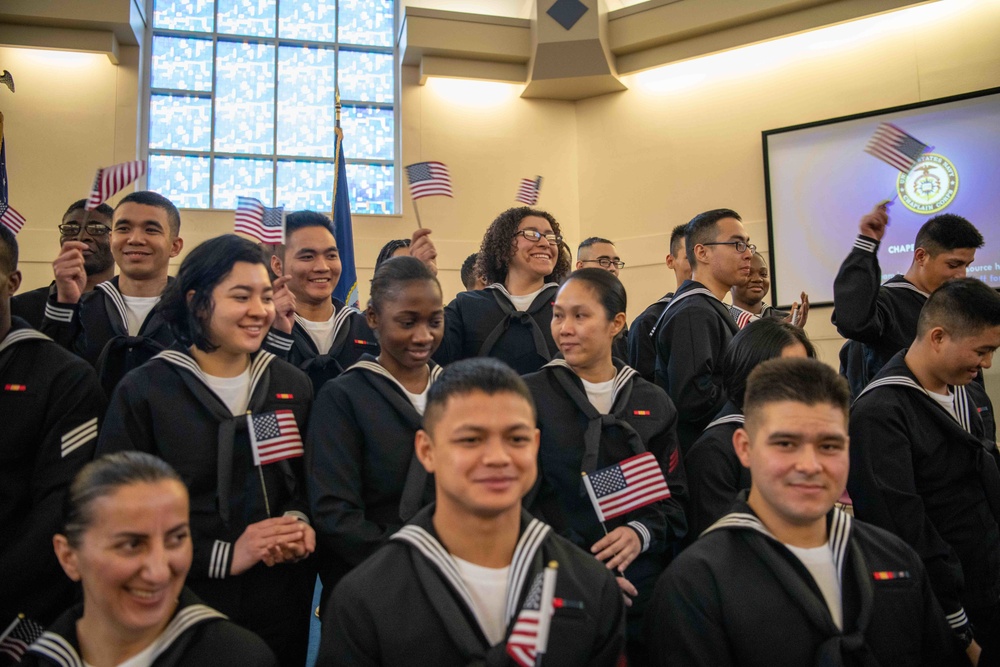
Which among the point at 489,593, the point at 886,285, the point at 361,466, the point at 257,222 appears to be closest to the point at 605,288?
the point at 361,466

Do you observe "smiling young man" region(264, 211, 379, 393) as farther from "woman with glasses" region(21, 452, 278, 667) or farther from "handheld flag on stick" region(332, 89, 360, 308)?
"handheld flag on stick" region(332, 89, 360, 308)

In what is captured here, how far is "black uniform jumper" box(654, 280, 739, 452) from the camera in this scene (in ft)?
12.4

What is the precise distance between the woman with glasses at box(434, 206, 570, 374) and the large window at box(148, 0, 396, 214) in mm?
6168

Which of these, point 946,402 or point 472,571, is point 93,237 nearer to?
point 472,571

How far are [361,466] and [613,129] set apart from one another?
8693 millimetres

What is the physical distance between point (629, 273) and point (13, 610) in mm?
8541

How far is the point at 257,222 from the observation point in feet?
14.0

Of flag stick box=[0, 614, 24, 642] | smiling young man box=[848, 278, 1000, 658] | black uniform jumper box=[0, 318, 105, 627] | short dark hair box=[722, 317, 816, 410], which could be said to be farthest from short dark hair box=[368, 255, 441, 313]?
smiling young man box=[848, 278, 1000, 658]

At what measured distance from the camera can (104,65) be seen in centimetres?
956

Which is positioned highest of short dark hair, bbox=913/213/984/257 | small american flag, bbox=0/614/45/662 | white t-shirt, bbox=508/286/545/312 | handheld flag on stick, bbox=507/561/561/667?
short dark hair, bbox=913/213/984/257

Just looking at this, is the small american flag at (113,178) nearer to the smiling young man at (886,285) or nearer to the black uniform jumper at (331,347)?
the black uniform jumper at (331,347)

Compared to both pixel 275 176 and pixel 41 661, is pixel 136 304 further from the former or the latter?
pixel 275 176

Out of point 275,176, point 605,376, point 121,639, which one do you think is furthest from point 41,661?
point 275,176

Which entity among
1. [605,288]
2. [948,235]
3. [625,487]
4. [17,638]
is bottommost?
[17,638]
